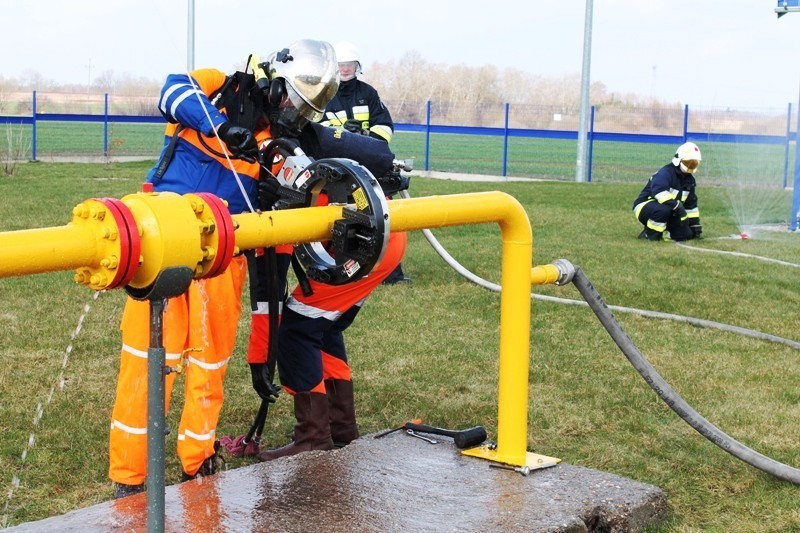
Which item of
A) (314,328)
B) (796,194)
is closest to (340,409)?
(314,328)

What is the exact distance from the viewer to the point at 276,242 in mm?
2729

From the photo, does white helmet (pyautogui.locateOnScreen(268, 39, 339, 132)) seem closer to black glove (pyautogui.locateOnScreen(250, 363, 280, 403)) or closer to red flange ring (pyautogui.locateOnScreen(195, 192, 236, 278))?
→ black glove (pyautogui.locateOnScreen(250, 363, 280, 403))

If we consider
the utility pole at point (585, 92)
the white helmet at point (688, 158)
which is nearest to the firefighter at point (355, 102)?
the white helmet at point (688, 158)

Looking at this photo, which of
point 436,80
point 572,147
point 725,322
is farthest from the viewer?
point 436,80

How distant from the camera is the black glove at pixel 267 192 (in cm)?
366

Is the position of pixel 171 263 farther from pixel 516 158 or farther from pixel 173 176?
pixel 516 158

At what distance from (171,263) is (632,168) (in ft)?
79.3

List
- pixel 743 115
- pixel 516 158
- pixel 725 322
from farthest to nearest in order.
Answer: pixel 516 158 → pixel 743 115 → pixel 725 322

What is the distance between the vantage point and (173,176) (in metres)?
3.99

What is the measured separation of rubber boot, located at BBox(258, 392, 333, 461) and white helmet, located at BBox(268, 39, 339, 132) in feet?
3.64

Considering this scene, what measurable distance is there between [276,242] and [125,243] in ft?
1.80

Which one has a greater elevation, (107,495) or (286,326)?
(286,326)

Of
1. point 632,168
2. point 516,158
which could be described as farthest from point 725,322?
point 516,158

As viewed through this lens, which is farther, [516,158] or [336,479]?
[516,158]
